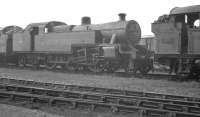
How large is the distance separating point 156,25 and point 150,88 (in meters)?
3.78

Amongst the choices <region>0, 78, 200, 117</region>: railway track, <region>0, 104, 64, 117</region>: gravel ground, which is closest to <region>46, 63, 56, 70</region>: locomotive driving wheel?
<region>0, 78, 200, 117</region>: railway track

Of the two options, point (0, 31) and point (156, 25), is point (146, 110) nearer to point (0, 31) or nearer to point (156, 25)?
point (156, 25)

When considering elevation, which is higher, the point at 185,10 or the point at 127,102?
the point at 185,10

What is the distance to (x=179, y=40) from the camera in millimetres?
13148

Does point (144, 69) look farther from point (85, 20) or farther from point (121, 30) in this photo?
point (85, 20)

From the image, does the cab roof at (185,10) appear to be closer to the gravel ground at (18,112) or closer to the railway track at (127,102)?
the railway track at (127,102)

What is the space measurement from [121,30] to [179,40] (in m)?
4.51

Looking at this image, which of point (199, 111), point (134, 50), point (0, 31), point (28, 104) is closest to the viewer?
point (199, 111)

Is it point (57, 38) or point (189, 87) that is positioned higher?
point (57, 38)

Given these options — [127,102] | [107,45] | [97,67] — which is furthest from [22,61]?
[127,102]

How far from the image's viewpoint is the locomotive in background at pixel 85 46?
1605 centimetres

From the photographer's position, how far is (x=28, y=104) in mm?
8133

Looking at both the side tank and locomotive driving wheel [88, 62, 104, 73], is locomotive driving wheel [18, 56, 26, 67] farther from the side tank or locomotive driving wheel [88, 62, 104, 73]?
locomotive driving wheel [88, 62, 104, 73]

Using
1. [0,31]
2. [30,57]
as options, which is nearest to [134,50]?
[30,57]
